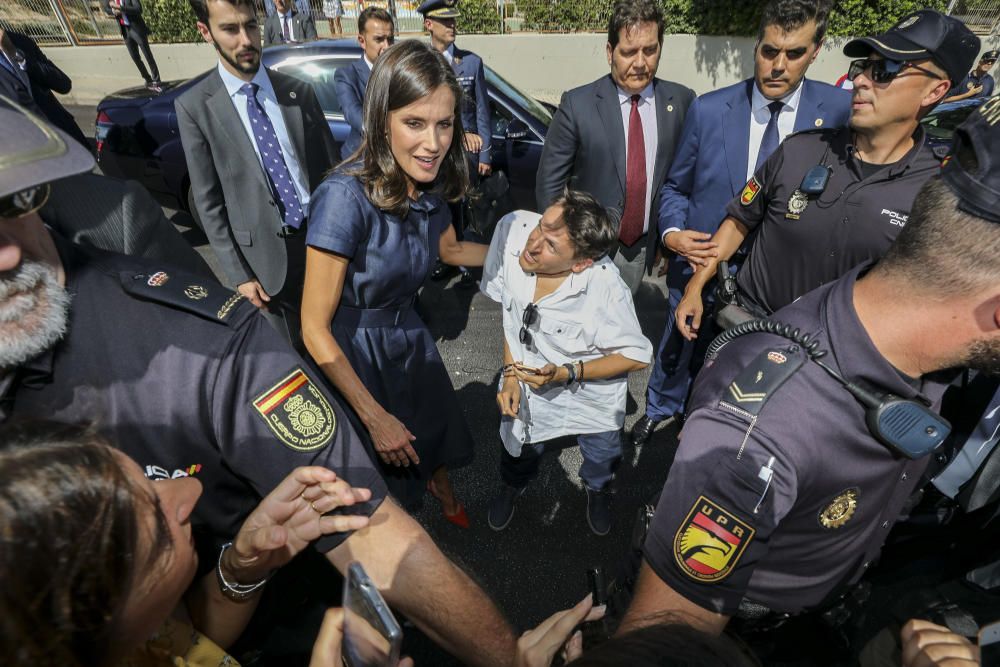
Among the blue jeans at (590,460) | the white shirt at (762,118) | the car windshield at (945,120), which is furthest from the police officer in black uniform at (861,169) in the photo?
the car windshield at (945,120)

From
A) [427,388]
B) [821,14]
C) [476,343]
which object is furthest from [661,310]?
[427,388]

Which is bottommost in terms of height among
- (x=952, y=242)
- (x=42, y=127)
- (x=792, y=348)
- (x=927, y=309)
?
(x=792, y=348)

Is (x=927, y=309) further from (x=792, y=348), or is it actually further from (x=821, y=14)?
(x=821, y=14)

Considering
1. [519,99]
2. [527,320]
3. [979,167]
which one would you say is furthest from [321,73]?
[979,167]

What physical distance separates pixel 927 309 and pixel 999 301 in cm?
12

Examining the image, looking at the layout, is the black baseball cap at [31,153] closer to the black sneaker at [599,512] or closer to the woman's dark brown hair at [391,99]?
the woman's dark brown hair at [391,99]

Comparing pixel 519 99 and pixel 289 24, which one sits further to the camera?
pixel 289 24

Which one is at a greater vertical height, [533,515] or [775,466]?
[775,466]

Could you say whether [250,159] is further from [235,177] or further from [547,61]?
[547,61]

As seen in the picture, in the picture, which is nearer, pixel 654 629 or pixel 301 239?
pixel 654 629

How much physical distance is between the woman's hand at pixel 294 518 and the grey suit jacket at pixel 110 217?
35.1 inches

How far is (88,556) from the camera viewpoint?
663mm

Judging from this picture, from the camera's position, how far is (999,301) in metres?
1.07

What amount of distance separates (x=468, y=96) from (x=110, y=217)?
11.2 ft
